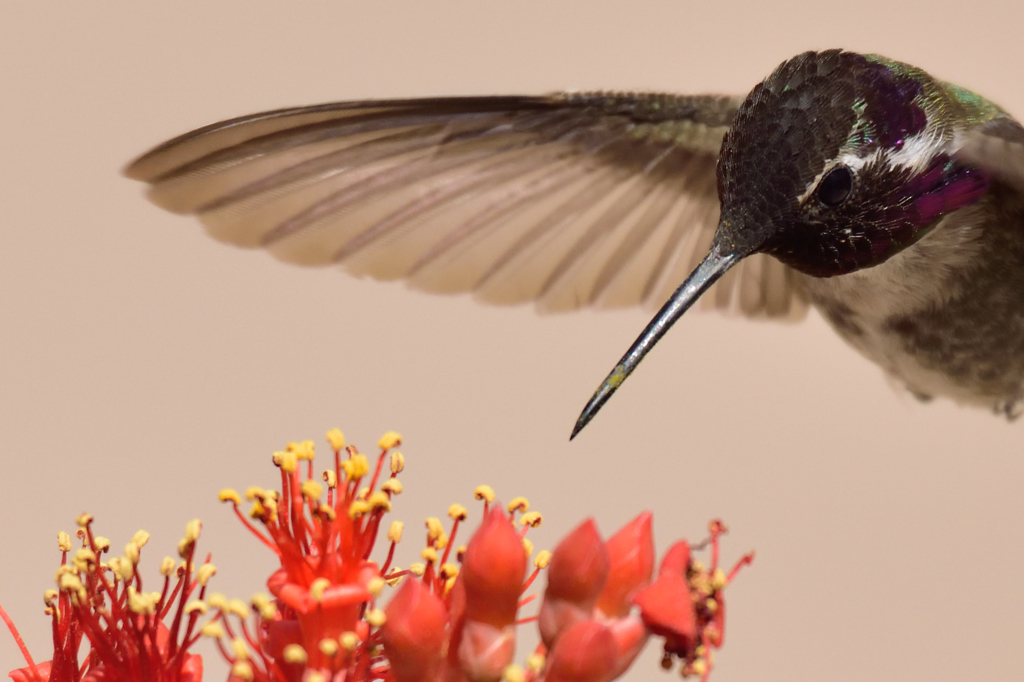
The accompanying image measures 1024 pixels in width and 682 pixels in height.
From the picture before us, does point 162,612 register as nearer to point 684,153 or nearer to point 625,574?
point 625,574

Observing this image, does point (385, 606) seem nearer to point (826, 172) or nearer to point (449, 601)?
point (449, 601)

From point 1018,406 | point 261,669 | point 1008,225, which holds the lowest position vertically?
point 261,669

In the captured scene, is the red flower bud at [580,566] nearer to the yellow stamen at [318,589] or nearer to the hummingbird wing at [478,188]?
the yellow stamen at [318,589]

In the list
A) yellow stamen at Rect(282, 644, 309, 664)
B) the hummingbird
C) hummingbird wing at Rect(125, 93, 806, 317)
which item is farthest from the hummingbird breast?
yellow stamen at Rect(282, 644, 309, 664)

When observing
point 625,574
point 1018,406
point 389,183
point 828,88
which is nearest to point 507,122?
point 389,183

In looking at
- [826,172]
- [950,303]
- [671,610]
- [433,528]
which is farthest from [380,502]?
[950,303]

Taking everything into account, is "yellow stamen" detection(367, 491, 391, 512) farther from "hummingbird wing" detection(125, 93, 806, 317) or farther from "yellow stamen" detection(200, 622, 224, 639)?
"hummingbird wing" detection(125, 93, 806, 317)
